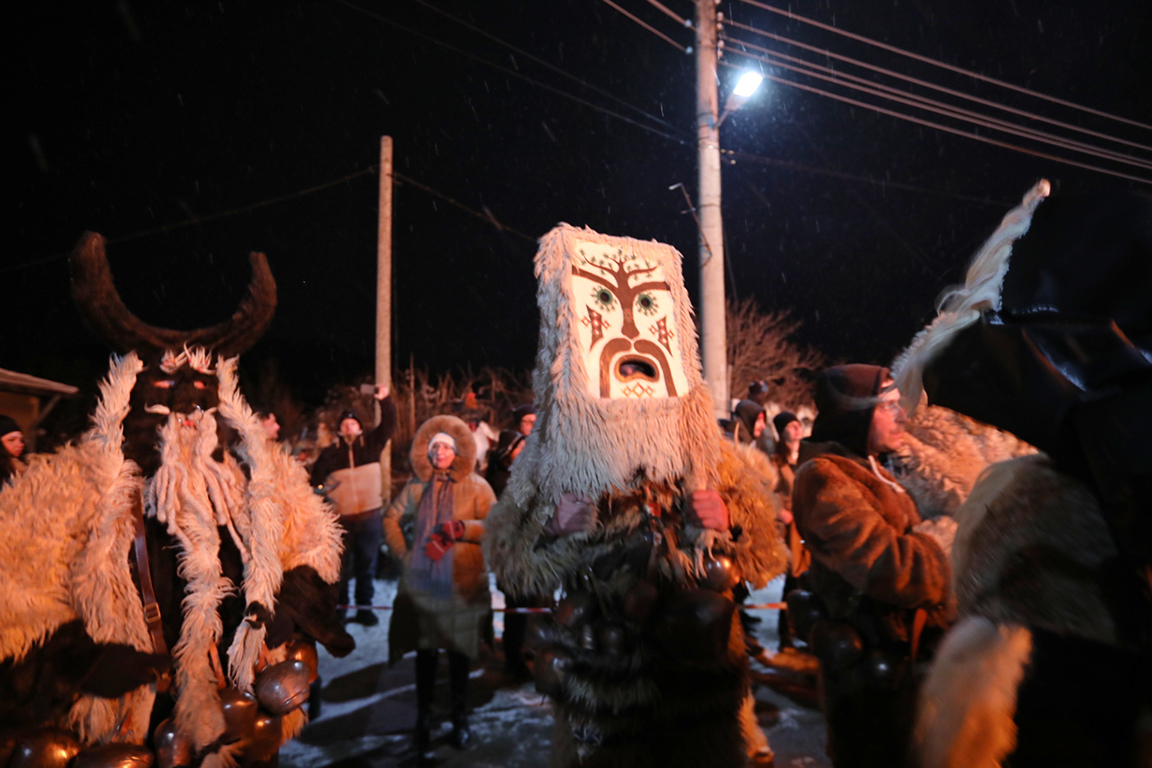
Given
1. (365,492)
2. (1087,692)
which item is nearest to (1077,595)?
(1087,692)

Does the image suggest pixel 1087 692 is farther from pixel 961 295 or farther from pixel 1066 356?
pixel 961 295

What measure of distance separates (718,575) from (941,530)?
0.89 metres

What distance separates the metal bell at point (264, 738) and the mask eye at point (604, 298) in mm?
2091

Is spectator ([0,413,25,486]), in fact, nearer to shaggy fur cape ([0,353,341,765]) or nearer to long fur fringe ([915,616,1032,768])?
shaggy fur cape ([0,353,341,765])

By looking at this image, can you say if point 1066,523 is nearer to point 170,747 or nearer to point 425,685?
point 170,747

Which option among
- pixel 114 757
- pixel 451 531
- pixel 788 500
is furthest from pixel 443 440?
pixel 788 500

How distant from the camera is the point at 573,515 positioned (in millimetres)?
2604

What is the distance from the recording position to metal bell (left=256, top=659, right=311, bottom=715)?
225 centimetres

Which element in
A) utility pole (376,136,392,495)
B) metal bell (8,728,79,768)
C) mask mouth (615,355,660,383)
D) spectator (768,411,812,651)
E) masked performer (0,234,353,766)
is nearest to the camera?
metal bell (8,728,79,768)

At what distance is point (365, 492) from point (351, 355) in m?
28.9

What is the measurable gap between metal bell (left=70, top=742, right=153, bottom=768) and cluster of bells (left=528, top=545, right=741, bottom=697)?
133cm

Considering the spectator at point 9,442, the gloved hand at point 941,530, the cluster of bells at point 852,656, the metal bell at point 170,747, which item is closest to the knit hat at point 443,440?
the metal bell at point 170,747

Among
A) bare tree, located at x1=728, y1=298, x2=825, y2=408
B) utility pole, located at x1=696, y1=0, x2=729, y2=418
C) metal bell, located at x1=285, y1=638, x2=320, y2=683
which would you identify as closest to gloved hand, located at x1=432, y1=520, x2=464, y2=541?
metal bell, located at x1=285, y1=638, x2=320, y2=683

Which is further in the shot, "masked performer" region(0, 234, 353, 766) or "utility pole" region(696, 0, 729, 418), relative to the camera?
"utility pole" region(696, 0, 729, 418)
